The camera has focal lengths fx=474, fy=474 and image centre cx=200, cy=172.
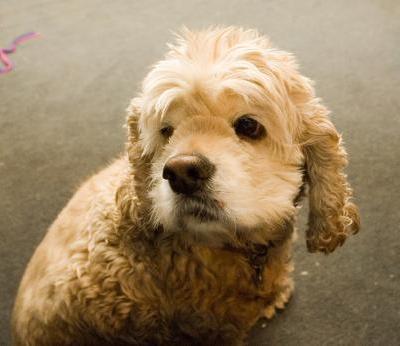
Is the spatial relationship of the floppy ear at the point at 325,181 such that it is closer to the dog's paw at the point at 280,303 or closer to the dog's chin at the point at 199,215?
the dog's chin at the point at 199,215

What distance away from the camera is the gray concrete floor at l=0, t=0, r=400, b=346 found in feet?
6.01

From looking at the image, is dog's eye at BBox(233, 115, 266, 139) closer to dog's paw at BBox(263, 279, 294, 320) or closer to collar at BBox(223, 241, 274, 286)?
collar at BBox(223, 241, 274, 286)

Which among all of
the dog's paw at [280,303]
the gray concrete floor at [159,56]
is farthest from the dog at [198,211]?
the gray concrete floor at [159,56]

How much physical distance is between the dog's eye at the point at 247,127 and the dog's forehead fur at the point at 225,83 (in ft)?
0.06

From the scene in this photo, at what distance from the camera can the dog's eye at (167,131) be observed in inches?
50.1

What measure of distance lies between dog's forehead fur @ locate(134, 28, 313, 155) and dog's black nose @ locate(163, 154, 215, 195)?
16 centimetres

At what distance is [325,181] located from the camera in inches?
51.5

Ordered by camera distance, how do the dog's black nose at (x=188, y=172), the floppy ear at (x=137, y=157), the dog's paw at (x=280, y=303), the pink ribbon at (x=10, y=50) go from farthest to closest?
the pink ribbon at (x=10, y=50) < the dog's paw at (x=280, y=303) < the floppy ear at (x=137, y=157) < the dog's black nose at (x=188, y=172)

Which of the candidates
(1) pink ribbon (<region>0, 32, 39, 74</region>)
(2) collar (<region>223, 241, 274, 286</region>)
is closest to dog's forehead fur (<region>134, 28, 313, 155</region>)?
(2) collar (<region>223, 241, 274, 286</region>)

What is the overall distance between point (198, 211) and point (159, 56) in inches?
89.3

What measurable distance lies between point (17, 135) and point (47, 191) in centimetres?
56

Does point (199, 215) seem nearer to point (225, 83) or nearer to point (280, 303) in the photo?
point (225, 83)

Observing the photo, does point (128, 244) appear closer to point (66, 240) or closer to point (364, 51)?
point (66, 240)

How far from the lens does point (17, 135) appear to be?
2.75 metres
